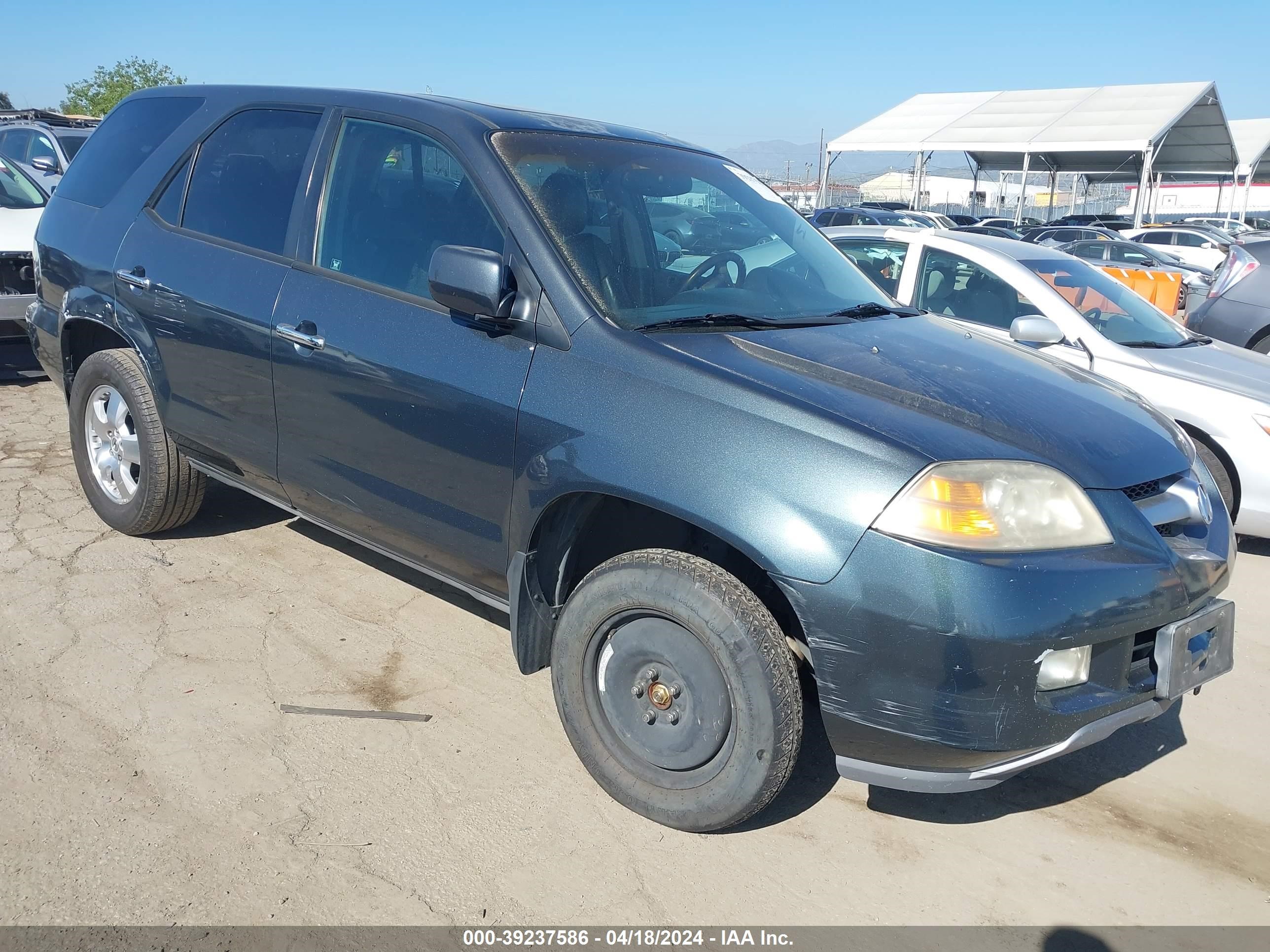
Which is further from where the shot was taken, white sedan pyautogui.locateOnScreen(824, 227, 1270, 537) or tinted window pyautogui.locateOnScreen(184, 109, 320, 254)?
white sedan pyautogui.locateOnScreen(824, 227, 1270, 537)

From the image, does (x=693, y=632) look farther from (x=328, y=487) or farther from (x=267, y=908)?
(x=328, y=487)

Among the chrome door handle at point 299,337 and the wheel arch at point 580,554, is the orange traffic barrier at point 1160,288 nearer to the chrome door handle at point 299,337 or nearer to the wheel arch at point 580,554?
the wheel arch at point 580,554

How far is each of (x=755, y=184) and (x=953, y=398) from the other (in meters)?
1.67

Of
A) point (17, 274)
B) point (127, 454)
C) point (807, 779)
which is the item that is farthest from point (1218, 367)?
point (17, 274)

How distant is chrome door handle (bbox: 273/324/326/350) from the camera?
3.39 metres

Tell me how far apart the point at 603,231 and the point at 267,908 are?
2082 millimetres

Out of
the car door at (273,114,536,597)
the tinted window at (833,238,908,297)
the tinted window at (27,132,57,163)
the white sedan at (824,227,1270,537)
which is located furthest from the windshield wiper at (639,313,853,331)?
the tinted window at (27,132,57,163)

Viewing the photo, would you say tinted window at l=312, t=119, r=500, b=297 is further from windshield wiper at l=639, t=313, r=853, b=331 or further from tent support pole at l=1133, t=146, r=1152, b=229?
tent support pole at l=1133, t=146, r=1152, b=229

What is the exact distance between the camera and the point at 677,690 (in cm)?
277

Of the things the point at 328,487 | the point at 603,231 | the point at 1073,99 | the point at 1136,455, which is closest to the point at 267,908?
the point at 328,487

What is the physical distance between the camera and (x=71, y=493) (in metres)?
5.30

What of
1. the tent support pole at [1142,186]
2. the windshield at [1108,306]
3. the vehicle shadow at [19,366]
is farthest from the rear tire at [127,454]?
the tent support pole at [1142,186]

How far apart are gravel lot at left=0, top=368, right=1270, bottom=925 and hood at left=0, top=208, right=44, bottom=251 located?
418cm

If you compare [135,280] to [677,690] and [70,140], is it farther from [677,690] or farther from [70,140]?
[70,140]
